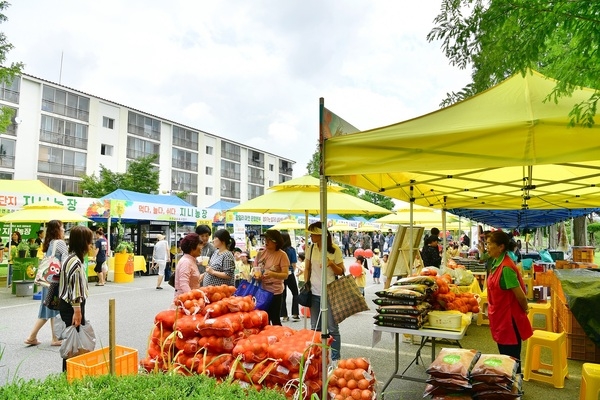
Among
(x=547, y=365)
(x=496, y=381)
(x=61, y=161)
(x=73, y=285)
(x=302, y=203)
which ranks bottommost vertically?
(x=547, y=365)

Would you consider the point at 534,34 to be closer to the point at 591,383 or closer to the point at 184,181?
the point at 591,383

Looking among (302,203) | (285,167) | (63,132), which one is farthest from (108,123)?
(302,203)

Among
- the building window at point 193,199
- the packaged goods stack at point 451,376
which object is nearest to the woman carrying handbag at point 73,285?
the packaged goods stack at point 451,376

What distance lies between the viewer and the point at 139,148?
4053 centimetres

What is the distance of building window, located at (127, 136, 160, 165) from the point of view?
39.5m

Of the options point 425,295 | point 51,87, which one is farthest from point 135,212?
point 51,87

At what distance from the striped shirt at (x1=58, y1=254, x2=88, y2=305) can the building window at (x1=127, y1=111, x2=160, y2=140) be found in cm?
3846

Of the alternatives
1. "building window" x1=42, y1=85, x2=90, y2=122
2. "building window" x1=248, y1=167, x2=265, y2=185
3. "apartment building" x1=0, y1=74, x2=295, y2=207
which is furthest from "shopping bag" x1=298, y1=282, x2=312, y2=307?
"building window" x1=248, y1=167, x2=265, y2=185

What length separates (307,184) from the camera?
645cm

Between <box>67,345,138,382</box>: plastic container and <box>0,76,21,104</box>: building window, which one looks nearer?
<box>67,345,138,382</box>: plastic container

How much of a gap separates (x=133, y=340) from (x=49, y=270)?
1.91 meters

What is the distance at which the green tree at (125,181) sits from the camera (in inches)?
1195

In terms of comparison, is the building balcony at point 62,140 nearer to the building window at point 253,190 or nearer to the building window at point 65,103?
the building window at point 65,103

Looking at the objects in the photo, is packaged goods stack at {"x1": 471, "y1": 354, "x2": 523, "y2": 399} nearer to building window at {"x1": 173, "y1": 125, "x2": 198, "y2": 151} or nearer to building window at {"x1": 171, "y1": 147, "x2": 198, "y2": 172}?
building window at {"x1": 171, "y1": 147, "x2": 198, "y2": 172}
